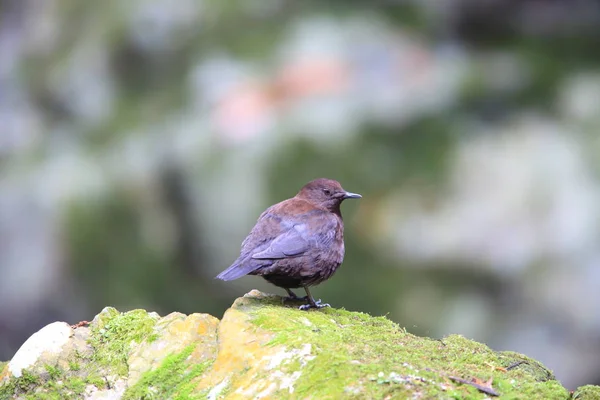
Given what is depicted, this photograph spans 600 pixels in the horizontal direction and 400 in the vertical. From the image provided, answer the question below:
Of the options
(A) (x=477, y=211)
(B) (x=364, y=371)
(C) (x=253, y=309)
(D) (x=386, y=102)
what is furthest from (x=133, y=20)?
(B) (x=364, y=371)

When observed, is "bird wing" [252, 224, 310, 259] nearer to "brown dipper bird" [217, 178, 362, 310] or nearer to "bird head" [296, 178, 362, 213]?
"brown dipper bird" [217, 178, 362, 310]

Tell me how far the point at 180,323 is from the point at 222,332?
0.26m

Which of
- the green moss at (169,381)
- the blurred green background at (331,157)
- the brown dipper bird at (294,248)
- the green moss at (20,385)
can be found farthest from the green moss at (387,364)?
the blurred green background at (331,157)

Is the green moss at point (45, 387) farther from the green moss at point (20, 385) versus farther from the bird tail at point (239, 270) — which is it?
the bird tail at point (239, 270)

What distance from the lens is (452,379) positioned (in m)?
3.18

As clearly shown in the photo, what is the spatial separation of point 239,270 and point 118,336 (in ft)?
3.34

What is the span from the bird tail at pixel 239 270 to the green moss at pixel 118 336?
26.5 inches

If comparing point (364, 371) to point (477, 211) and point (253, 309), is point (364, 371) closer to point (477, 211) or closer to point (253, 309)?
point (253, 309)

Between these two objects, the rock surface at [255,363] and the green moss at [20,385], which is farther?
the green moss at [20,385]

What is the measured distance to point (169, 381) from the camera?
359 cm

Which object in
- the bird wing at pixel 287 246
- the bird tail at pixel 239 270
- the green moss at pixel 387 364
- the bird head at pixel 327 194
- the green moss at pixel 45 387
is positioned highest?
the bird head at pixel 327 194

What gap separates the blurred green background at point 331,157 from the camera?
29.3 ft

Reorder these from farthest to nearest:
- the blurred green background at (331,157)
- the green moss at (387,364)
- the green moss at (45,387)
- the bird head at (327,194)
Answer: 1. the blurred green background at (331,157)
2. the bird head at (327,194)
3. the green moss at (45,387)
4. the green moss at (387,364)

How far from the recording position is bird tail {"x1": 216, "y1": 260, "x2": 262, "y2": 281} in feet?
15.2
